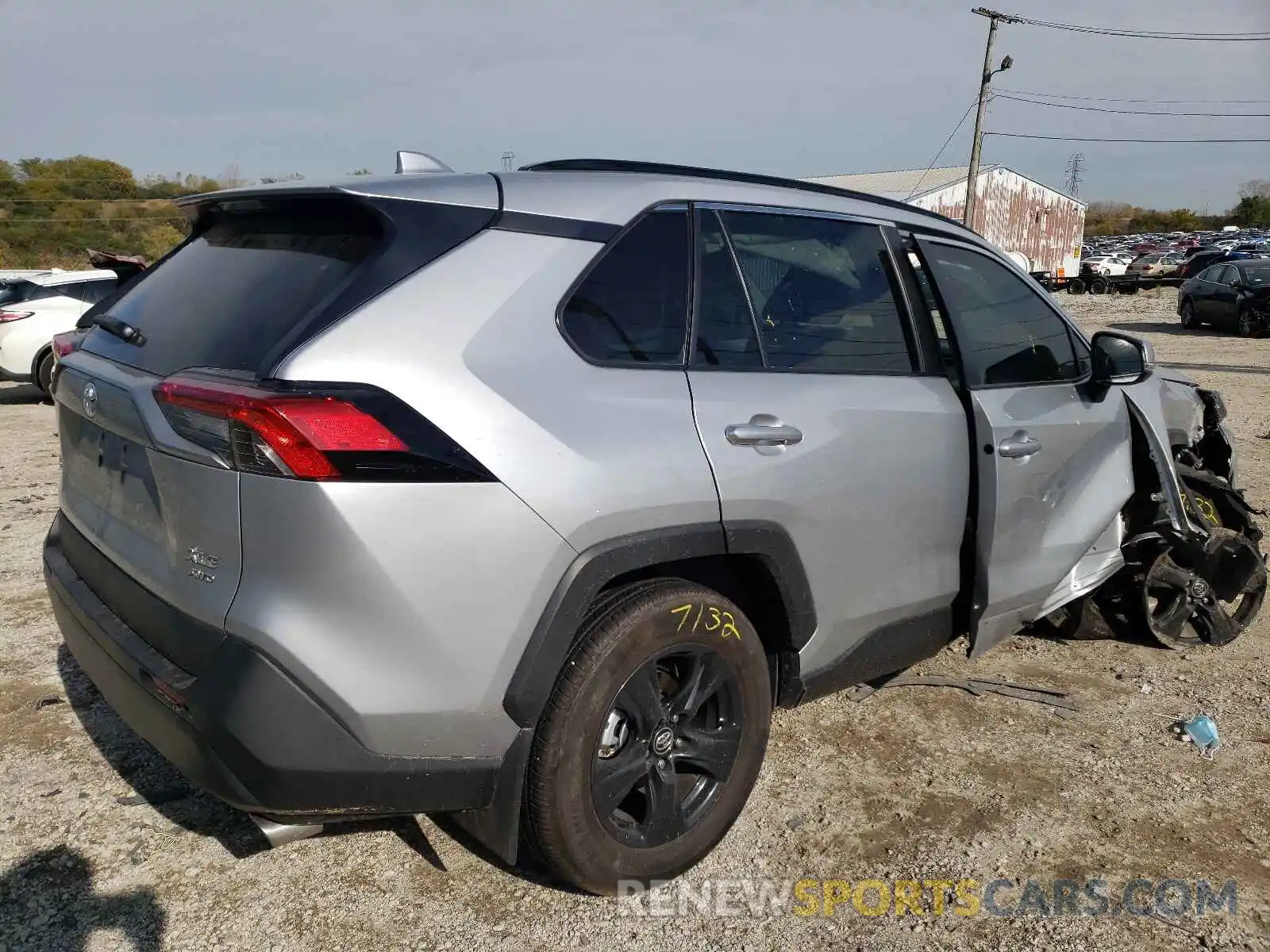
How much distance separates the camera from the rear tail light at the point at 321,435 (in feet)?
6.43

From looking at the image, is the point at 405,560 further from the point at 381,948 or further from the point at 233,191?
the point at 233,191

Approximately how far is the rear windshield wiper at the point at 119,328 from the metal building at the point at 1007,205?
119 ft

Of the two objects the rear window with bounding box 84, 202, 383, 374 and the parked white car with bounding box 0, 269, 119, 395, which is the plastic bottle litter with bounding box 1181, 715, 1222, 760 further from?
the parked white car with bounding box 0, 269, 119, 395

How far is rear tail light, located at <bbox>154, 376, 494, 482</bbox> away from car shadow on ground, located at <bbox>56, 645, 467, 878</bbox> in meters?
1.07

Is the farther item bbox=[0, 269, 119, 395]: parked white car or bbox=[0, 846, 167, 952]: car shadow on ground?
bbox=[0, 269, 119, 395]: parked white car

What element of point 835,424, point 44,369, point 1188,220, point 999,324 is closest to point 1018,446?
point 999,324

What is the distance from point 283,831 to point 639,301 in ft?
5.03

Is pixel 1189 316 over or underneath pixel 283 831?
underneath

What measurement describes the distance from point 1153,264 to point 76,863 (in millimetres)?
38618

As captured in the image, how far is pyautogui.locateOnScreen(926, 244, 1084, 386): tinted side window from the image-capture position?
133 inches

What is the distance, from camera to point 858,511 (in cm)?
287

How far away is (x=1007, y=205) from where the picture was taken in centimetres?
4403

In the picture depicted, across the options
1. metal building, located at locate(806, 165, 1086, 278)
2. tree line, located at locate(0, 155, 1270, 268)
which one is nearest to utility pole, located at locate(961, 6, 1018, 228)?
metal building, located at locate(806, 165, 1086, 278)

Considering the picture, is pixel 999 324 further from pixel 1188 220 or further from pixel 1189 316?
pixel 1188 220
